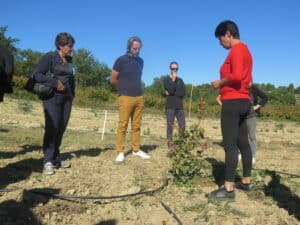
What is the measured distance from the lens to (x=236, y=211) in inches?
183

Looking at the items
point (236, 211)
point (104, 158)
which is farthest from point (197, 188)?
point (104, 158)

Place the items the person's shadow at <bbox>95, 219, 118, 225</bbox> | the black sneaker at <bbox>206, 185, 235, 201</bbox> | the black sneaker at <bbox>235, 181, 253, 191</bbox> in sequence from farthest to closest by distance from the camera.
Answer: the black sneaker at <bbox>235, 181, 253, 191</bbox>
the black sneaker at <bbox>206, 185, 235, 201</bbox>
the person's shadow at <bbox>95, 219, 118, 225</bbox>

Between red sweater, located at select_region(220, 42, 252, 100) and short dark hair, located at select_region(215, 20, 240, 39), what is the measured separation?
0.42 feet

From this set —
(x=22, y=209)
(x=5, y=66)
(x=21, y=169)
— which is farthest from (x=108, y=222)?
(x=21, y=169)

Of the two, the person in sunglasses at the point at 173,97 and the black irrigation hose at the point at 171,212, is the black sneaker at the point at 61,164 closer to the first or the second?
the black irrigation hose at the point at 171,212

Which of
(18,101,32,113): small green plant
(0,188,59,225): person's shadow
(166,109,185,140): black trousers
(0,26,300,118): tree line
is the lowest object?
(0,188,59,225): person's shadow

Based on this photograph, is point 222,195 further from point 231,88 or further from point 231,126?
point 231,88

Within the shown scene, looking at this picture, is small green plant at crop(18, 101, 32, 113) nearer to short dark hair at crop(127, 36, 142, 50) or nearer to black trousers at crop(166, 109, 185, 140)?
black trousers at crop(166, 109, 185, 140)

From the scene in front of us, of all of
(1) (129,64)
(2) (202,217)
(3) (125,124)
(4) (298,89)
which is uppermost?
(4) (298,89)

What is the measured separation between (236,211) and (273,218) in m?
0.38

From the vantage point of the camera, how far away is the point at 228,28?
4867 mm

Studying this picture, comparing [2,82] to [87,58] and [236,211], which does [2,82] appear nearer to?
[236,211]

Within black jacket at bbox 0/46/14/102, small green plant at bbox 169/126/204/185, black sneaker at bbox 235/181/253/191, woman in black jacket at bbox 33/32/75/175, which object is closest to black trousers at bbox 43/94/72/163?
woman in black jacket at bbox 33/32/75/175

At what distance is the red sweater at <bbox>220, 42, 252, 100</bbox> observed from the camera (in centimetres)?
475
